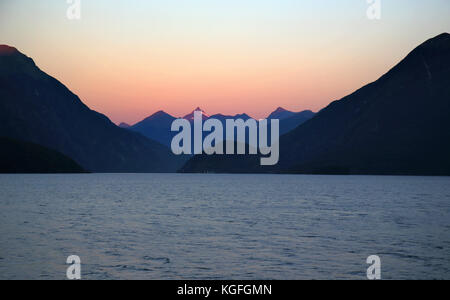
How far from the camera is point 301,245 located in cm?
4759

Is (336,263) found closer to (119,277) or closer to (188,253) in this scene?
(188,253)

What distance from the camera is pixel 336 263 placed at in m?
38.3

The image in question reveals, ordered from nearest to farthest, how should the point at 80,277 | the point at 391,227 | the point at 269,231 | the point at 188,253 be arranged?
the point at 80,277 < the point at 188,253 < the point at 269,231 < the point at 391,227

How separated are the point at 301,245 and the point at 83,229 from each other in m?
27.4

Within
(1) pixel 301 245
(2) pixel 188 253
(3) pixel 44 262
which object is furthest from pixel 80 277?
(1) pixel 301 245

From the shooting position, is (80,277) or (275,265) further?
(275,265)
